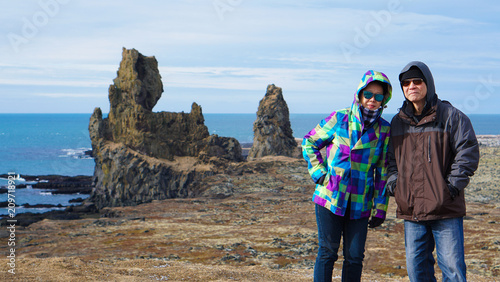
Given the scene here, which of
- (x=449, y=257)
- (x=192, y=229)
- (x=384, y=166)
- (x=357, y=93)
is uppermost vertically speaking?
(x=357, y=93)

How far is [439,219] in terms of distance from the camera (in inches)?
202

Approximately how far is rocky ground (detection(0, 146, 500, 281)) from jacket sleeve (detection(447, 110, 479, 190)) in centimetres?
549

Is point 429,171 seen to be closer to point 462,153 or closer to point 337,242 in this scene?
point 462,153

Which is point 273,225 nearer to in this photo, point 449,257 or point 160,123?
A: point 449,257

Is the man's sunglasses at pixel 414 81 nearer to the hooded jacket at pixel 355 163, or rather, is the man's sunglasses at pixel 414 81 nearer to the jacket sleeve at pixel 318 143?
the hooded jacket at pixel 355 163

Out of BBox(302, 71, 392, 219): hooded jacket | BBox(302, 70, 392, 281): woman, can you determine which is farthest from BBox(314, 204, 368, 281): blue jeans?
BBox(302, 71, 392, 219): hooded jacket

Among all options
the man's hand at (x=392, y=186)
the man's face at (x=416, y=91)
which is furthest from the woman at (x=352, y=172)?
the man's face at (x=416, y=91)

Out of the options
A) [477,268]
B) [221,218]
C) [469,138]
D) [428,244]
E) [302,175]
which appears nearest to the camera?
[469,138]

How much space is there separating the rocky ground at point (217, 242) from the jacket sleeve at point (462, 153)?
5487 mm

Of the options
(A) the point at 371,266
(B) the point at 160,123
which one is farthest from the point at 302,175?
(A) the point at 371,266

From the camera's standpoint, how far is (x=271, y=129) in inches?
2242

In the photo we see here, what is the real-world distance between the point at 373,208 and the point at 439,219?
2.72 feet

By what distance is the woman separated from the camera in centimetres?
562

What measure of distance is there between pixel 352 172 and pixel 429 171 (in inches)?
34.1
